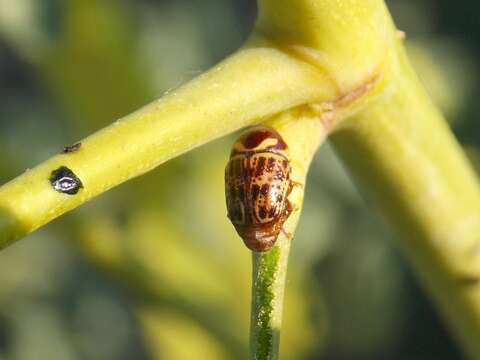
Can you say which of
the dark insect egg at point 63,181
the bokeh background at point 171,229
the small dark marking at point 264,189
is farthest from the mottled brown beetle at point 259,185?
the bokeh background at point 171,229

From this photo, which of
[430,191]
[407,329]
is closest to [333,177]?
[407,329]

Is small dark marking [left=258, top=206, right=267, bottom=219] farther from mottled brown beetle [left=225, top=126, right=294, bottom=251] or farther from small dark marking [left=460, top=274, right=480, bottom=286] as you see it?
small dark marking [left=460, top=274, right=480, bottom=286]

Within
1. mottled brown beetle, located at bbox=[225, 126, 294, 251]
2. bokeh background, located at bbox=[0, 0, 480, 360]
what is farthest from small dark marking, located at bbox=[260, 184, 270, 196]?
bokeh background, located at bbox=[0, 0, 480, 360]

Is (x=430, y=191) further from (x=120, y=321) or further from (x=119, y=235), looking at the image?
(x=120, y=321)

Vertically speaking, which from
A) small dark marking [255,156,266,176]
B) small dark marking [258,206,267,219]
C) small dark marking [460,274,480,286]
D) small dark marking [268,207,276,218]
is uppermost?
small dark marking [255,156,266,176]

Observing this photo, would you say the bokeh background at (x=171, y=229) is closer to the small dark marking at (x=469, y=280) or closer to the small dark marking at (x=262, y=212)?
the small dark marking at (x=469, y=280)

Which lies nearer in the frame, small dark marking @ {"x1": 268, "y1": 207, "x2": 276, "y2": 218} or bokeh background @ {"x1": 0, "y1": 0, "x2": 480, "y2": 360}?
small dark marking @ {"x1": 268, "y1": 207, "x2": 276, "y2": 218}

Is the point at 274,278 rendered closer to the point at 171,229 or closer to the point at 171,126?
the point at 171,126
